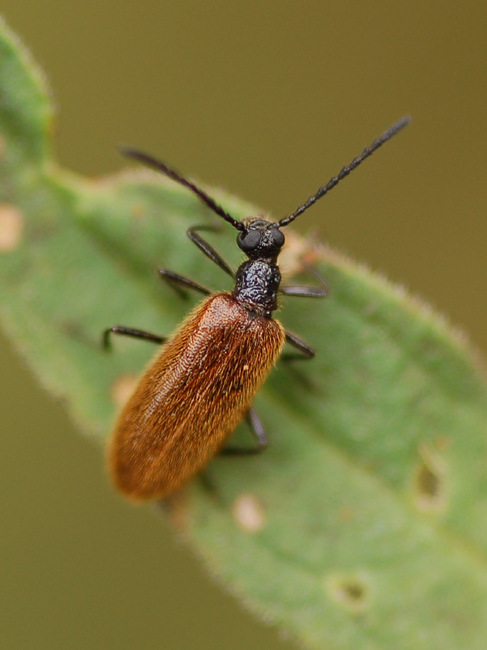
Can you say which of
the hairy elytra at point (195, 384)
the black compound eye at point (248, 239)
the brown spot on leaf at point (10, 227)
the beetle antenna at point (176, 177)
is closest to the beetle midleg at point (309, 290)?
the hairy elytra at point (195, 384)

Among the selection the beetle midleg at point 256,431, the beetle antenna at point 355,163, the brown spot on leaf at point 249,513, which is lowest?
the brown spot on leaf at point 249,513

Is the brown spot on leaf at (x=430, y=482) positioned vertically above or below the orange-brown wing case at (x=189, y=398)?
above

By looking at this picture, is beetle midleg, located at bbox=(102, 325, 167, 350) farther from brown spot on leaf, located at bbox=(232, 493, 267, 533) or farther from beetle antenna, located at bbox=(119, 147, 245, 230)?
brown spot on leaf, located at bbox=(232, 493, 267, 533)

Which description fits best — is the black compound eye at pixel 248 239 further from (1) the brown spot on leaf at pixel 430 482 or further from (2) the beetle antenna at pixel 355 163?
(1) the brown spot on leaf at pixel 430 482

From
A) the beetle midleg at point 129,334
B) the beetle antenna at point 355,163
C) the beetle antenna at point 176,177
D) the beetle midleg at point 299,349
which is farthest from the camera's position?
the beetle midleg at point 299,349

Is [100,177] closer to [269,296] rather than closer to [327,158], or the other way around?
[269,296]

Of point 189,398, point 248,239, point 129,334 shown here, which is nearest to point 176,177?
point 248,239

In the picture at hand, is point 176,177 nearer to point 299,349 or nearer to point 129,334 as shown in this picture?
point 129,334
